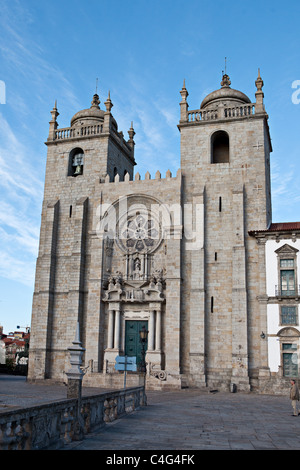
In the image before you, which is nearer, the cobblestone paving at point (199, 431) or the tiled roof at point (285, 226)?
the cobblestone paving at point (199, 431)

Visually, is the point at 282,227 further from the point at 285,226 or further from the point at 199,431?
the point at 199,431

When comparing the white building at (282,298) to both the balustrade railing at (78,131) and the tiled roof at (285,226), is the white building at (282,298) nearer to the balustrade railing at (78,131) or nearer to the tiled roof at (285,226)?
the tiled roof at (285,226)

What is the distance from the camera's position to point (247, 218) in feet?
95.5

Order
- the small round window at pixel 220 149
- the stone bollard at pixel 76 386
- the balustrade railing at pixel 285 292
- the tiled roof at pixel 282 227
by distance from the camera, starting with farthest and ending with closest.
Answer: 1. the small round window at pixel 220 149
2. the tiled roof at pixel 282 227
3. the balustrade railing at pixel 285 292
4. the stone bollard at pixel 76 386

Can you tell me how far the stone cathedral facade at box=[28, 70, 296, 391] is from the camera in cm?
2728

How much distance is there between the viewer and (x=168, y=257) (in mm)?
29062

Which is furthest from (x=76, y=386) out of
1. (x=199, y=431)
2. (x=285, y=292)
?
(x=285, y=292)

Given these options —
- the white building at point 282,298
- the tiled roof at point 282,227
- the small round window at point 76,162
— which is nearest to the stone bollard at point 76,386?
the white building at point 282,298

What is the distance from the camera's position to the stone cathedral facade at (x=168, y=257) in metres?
27.3

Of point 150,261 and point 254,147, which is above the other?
point 254,147

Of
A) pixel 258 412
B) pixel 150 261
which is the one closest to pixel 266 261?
pixel 150 261

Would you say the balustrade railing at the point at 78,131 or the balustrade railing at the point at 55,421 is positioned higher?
the balustrade railing at the point at 78,131

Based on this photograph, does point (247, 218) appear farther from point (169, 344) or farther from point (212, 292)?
point (169, 344)
